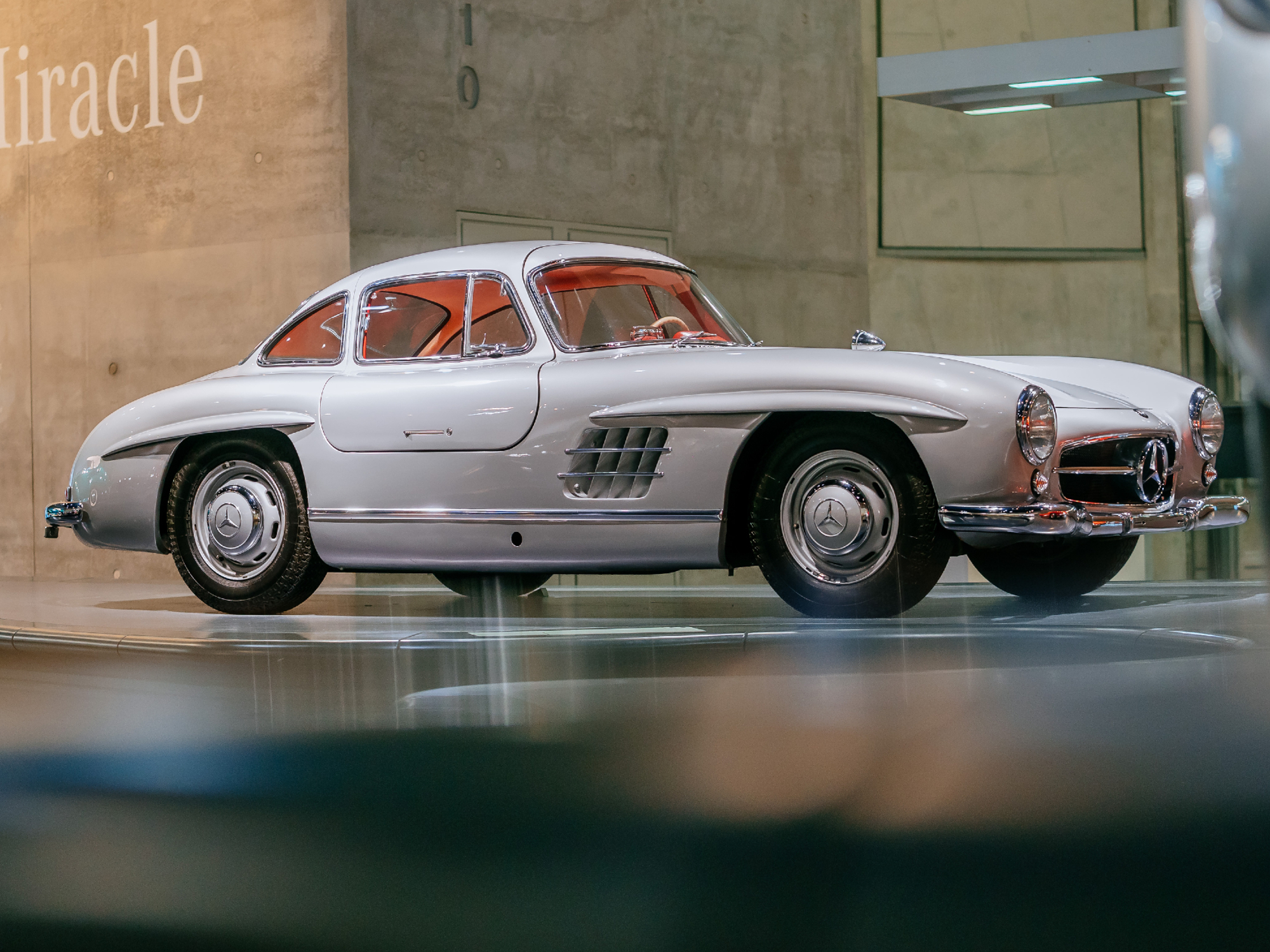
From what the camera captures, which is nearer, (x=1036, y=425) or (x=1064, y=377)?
(x=1036, y=425)

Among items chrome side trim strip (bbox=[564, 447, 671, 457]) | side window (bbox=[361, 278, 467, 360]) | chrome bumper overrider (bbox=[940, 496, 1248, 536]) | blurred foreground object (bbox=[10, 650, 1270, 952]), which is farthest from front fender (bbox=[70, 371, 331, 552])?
chrome bumper overrider (bbox=[940, 496, 1248, 536])

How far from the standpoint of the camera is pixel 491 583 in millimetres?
7203

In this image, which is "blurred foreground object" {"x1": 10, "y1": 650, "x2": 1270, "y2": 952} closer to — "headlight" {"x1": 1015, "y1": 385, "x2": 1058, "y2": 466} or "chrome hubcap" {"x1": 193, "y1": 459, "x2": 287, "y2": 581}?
"headlight" {"x1": 1015, "y1": 385, "x2": 1058, "y2": 466}

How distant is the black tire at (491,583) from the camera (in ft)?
23.4

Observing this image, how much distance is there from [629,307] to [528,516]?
1.07 metres

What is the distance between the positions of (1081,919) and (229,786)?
6.25 feet

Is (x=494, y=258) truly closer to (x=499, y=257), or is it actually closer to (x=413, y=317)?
(x=499, y=257)

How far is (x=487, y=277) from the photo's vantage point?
6031 millimetres

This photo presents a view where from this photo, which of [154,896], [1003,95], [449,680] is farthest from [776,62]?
[154,896]

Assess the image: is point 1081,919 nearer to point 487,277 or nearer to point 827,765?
point 827,765

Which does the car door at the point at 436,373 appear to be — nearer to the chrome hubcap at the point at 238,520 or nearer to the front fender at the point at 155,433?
the front fender at the point at 155,433

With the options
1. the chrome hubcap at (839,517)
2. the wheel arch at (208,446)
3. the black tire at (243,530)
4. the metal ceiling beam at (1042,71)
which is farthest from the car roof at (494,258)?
the metal ceiling beam at (1042,71)

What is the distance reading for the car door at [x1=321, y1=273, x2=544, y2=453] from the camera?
219 inches

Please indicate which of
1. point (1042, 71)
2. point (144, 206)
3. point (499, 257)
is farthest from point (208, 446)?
point (1042, 71)
